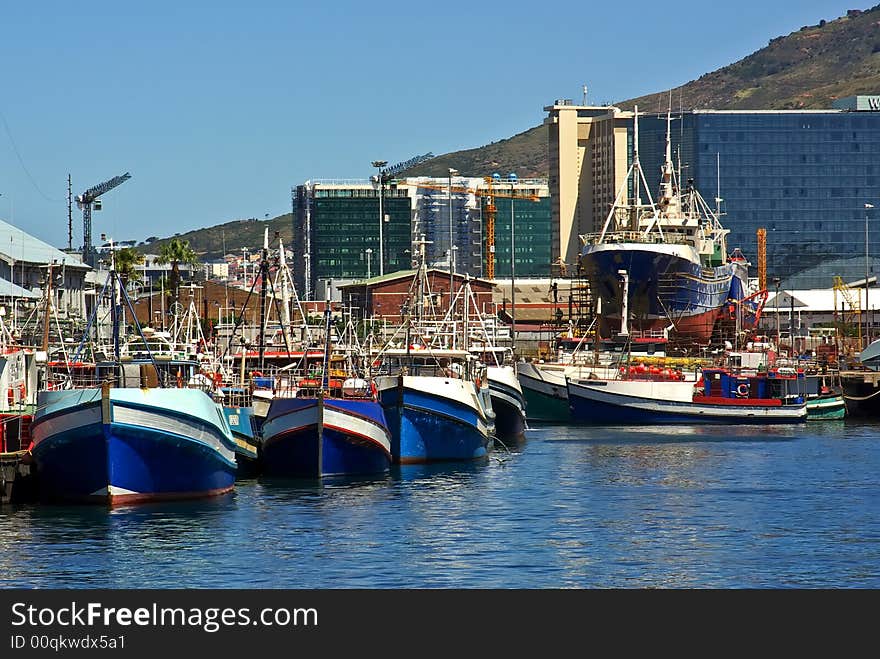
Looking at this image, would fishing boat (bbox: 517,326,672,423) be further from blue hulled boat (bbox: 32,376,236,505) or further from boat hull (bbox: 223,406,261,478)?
blue hulled boat (bbox: 32,376,236,505)

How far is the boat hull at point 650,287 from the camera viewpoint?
156125mm

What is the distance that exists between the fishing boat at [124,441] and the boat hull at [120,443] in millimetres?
32

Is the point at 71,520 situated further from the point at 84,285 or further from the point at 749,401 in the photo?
the point at 84,285

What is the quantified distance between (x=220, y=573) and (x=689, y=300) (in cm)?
12159

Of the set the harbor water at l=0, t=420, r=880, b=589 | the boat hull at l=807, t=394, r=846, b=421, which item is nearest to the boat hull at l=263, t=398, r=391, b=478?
the harbor water at l=0, t=420, r=880, b=589

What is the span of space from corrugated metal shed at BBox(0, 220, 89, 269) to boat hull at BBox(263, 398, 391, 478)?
62.0 meters

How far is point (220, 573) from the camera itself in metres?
42.7

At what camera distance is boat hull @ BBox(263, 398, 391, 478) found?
62678 mm

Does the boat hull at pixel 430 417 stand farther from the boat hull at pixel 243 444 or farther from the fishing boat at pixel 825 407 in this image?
the fishing boat at pixel 825 407

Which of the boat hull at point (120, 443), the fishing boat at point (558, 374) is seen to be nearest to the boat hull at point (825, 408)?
the fishing boat at point (558, 374)

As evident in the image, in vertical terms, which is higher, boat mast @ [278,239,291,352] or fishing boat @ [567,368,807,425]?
boat mast @ [278,239,291,352]

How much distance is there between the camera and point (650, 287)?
15750 cm

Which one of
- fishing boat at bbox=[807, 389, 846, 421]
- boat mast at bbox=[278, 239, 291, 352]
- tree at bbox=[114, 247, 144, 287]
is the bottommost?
fishing boat at bbox=[807, 389, 846, 421]
